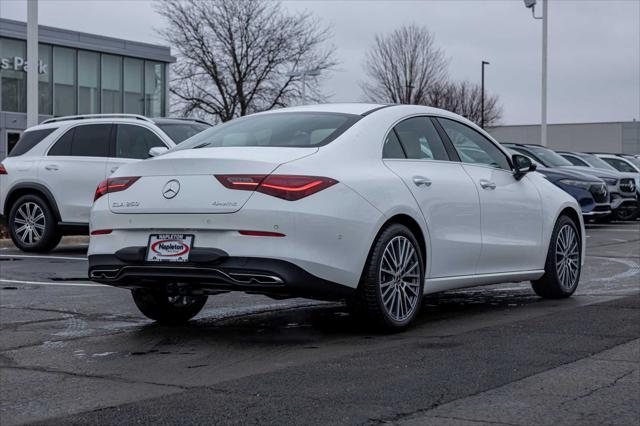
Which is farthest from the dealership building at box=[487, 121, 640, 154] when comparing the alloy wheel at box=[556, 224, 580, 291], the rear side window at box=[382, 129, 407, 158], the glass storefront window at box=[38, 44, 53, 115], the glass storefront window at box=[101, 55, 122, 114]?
the rear side window at box=[382, 129, 407, 158]

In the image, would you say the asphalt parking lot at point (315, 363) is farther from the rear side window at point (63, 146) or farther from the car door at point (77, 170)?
the rear side window at point (63, 146)

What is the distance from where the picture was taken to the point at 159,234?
6.43 metres

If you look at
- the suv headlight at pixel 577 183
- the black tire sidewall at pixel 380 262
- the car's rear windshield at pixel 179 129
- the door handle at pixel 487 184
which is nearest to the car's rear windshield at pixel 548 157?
the suv headlight at pixel 577 183

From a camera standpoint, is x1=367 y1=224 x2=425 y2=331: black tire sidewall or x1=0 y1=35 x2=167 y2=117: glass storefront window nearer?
x1=367 y1=224 x2=425 y2=331: black tire sidewall

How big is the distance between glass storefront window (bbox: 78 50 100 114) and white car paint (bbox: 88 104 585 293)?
138 feet

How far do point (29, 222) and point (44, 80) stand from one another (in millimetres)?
33919

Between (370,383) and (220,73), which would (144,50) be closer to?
(220,73)

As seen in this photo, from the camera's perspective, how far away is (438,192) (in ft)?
24.1

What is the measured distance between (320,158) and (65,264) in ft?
21.6

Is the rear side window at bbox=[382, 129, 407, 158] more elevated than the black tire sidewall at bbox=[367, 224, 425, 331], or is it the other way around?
the rear side window at bbox=[382, 129, 407, 158]

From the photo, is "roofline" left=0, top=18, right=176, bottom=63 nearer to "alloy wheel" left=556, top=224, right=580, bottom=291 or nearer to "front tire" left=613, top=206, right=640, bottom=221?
"front tire" left=613, top=206, right=640, bottom=221

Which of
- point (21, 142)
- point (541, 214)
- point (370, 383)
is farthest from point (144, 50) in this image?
point (370, 383)

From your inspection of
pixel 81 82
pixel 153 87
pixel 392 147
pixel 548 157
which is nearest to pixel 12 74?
pixel 81 82

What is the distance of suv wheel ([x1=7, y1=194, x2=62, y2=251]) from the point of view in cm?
1387
